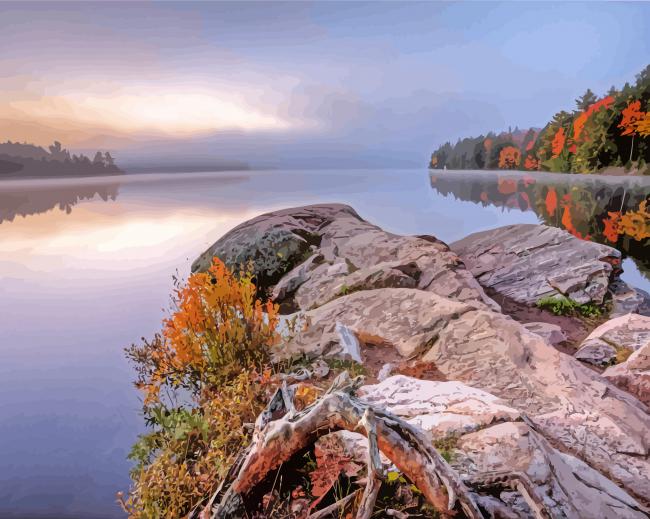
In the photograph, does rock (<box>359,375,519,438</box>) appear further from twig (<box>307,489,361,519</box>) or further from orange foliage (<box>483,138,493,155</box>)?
orange foliage (<box>483,138,493,155</box>)

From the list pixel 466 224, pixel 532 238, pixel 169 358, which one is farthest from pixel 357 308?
pixel 466 224

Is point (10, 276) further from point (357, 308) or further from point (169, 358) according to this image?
point (357, 308)

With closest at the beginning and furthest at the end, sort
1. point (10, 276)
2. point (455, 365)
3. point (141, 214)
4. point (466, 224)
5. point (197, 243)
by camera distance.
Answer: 1. point (455, 365)
2. point (10, 276)
3. point (197, 243)
4. point (466, 224)
5. point (141, 214)

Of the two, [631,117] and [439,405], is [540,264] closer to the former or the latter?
[439,405]

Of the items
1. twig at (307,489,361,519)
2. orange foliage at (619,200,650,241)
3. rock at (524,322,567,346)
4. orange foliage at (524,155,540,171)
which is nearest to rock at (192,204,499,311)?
rock at (524,322,567,346)

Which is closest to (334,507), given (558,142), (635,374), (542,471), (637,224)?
(542,471)

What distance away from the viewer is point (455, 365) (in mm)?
4855

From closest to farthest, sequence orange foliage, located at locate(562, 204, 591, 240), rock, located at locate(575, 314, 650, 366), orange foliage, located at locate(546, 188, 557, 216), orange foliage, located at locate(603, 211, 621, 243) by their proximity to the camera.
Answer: rock, located at locate(575, 314, 650, 366), orange foliage, located at locate(603, 211, 621, 243), orange foliage, located at locate(562, 204, 591, 240), orange foliage, located at locate(546, 188, 557, 216)

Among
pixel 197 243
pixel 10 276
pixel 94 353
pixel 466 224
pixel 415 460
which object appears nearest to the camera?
pixel 415 460

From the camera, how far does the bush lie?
329 cm

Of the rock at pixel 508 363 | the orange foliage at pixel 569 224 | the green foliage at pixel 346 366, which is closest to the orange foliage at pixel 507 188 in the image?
the orange foliage at pixel 569 224

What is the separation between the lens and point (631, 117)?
42812 millimetres

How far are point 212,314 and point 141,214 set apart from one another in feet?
78.0

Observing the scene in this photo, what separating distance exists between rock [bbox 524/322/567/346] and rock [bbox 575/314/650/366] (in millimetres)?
559
